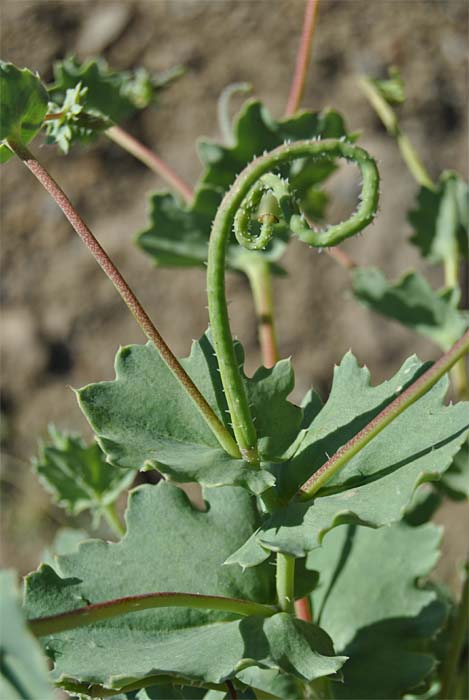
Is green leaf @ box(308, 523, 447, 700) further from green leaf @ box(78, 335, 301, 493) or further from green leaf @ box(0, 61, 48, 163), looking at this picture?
green leaf @ box(0, 61, 48, 163)

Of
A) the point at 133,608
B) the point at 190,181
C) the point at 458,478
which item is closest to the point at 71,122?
the point at 133,608

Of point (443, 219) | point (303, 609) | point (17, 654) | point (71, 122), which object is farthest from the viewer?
point (443, 219)

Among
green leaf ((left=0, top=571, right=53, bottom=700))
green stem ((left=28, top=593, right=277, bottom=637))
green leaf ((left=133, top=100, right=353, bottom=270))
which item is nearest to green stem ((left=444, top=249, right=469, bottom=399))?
green leaf ((left=133, top=100, right=353, bottom=270))

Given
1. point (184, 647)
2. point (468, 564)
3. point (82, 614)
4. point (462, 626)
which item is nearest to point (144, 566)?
point (184, 647)

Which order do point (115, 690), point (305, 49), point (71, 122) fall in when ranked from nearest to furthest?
1. point (115, 690)
2. point (71, 122)
3. point (305, 49)

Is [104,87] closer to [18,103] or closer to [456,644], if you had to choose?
[18,103]

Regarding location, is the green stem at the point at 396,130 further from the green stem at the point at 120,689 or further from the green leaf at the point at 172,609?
the green stem at the point at 120,689

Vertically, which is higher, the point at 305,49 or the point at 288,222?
the point at 305,49

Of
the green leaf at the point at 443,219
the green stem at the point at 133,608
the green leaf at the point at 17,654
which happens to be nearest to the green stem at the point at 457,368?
the green leaf at the point at 443,219
